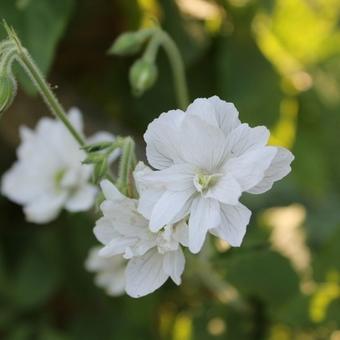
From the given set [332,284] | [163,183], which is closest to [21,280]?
[332,284]

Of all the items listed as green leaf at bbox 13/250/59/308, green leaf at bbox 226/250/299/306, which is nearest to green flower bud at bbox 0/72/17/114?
green leaf at bbox 226/250/299/306

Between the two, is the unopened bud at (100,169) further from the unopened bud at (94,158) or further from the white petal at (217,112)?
the white petal at (217,112)

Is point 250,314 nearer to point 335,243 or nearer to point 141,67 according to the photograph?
point 335,243

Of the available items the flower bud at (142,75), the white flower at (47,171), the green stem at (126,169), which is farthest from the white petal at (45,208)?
the green stem at (126,169)

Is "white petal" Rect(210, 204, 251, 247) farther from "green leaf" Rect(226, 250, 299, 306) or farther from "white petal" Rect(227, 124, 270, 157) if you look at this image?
"green leaf" Rect(226, 250, 299, 306)

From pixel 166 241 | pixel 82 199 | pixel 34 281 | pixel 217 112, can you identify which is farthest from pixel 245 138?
pixel 34 281

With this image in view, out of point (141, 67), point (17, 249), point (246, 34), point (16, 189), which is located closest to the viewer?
point (141, 67)
